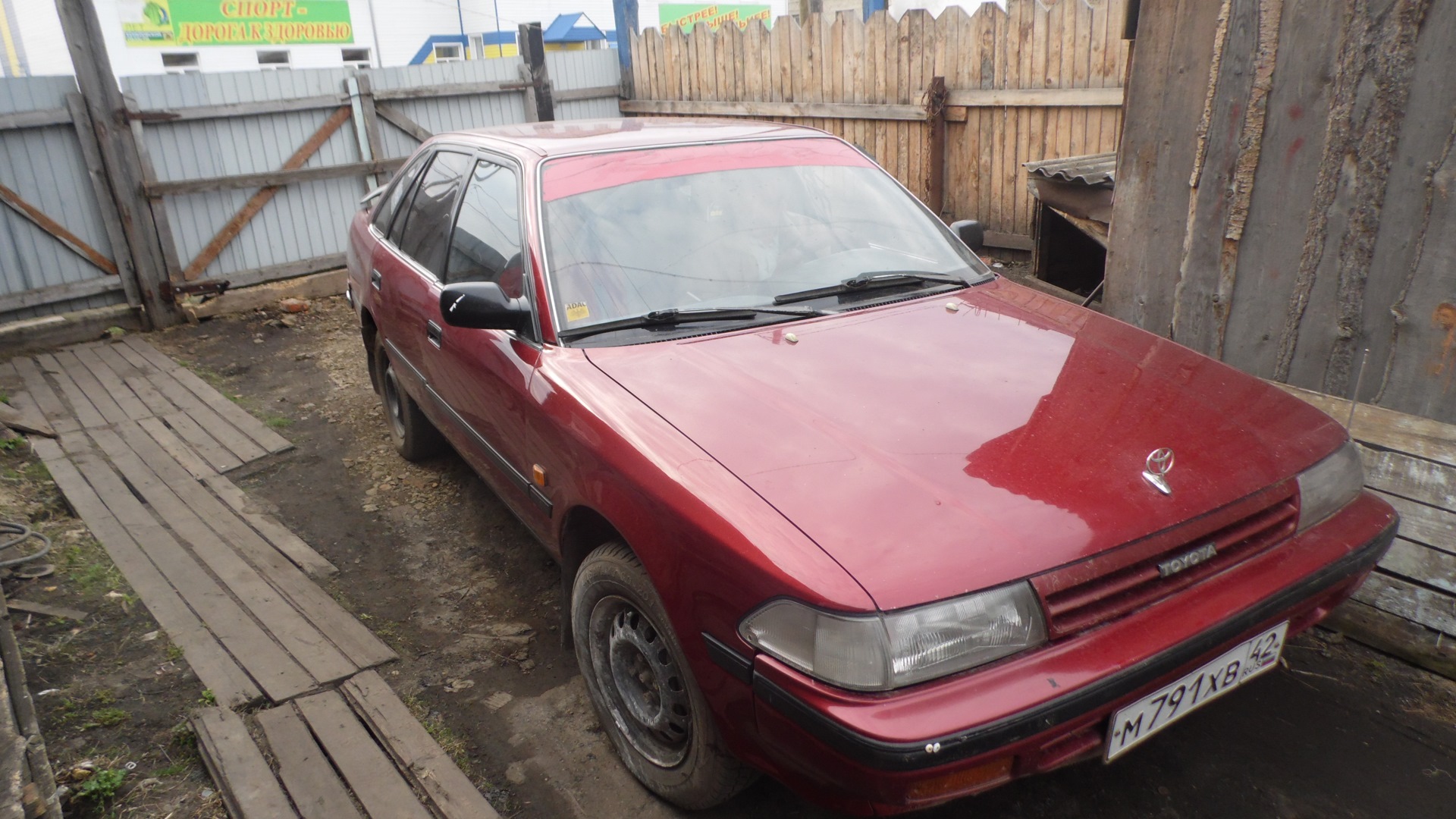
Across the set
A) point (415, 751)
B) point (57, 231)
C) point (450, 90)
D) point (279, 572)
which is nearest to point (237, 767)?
point (415, 751)

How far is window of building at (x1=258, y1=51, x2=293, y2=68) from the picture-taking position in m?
22.2

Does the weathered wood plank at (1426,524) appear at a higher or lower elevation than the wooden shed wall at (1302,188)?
lower

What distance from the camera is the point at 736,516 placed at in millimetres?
1950

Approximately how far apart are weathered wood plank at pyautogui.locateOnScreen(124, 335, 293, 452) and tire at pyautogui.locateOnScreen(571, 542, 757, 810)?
136 inches

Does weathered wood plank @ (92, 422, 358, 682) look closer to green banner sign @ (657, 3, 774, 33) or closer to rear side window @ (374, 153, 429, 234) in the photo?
rear side window @ (374, 153, 429, 234)

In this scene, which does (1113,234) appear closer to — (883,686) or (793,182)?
(793,182)

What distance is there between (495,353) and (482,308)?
275 mm

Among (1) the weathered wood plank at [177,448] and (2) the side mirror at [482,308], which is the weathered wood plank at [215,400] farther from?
(2) the side mirror at [482,308]

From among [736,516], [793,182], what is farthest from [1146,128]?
[736,516]

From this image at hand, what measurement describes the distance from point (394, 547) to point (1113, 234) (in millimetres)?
3665

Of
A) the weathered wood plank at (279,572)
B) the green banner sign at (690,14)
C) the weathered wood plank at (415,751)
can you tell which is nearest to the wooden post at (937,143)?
the weathered wood plank at (279,572)

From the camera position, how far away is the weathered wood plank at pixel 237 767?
2.50 m

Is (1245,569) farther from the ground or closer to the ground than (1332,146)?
closer to the ground

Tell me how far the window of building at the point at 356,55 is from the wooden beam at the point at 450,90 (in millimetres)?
15316
